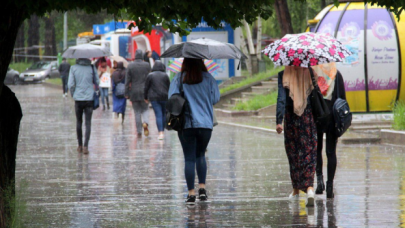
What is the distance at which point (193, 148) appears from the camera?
7.96 m

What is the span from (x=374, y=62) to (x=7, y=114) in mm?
12202

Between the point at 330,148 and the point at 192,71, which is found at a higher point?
the point at 192,71

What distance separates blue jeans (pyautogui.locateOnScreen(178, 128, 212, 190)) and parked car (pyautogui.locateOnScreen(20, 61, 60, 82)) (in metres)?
44.1

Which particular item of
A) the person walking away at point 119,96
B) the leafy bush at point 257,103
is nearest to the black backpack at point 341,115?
the person walking away at point 119,96

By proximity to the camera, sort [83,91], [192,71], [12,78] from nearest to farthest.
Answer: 1. [192,71]
2. [83,91]
3. [12,78]

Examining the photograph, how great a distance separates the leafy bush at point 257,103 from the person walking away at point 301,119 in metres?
14.0

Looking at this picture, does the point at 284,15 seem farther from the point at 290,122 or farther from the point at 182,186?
the point at 290,122

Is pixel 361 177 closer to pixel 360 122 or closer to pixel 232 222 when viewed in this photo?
pixel 232 222

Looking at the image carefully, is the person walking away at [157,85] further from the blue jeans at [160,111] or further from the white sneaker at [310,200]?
the white sneaker at [310,200]

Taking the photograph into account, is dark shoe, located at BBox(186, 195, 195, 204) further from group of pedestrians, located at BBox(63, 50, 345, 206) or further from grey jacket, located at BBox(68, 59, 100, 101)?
grey jacket, located at BBox(68, 59, 100, 101)

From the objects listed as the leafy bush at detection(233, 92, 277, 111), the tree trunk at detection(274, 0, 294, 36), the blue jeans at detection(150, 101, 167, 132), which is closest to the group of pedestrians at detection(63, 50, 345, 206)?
the blue jeans at detection(150, 101, 167, 132)

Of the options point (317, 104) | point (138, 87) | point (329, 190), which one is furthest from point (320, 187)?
point (138, 87)

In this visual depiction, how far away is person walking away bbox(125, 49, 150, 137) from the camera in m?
16.1

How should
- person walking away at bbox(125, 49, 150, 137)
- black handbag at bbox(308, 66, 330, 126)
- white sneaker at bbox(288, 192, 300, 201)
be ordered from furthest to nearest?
person walking away at bbox(125, 49, 150, 137)
white sneaker at bbox(288, 192, 300, 201)
black handbag at bbox(308, 66, 330, 126)
